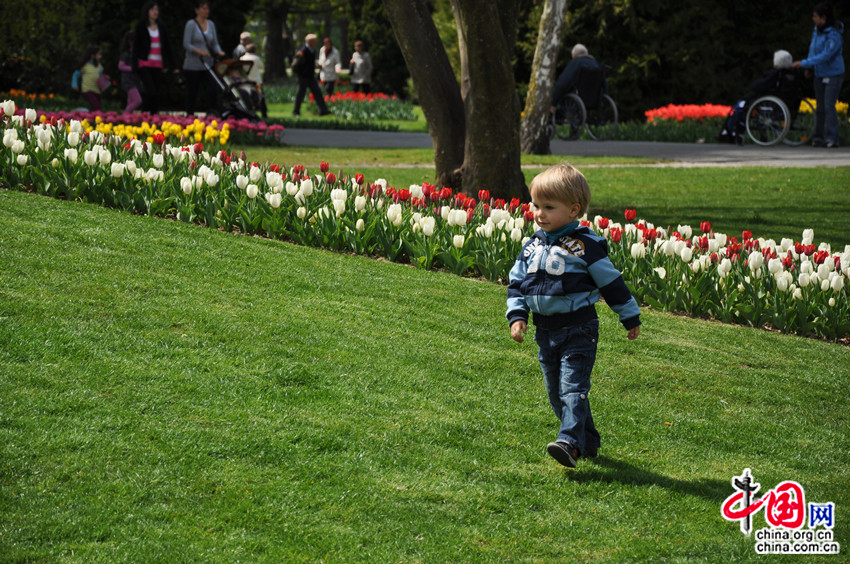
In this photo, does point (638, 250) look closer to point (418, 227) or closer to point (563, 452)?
point (418, 227)

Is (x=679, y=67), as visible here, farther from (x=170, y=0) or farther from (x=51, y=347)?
(x=51, y=347)

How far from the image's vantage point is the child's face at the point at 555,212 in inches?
146

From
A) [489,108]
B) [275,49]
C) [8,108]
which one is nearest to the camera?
→ [8,108]

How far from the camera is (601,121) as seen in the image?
17.8m

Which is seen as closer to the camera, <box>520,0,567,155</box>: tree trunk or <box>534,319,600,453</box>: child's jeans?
<box>534,319,600,453</box>: child's jeans

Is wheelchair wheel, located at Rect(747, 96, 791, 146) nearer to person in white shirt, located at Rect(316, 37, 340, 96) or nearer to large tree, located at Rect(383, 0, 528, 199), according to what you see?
large tree, located at Rect(383, 0, 528, 199)

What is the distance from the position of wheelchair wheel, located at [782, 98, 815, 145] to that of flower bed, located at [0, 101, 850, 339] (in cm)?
1073

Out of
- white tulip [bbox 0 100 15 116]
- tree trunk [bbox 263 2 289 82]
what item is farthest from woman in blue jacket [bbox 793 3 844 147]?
tree trunk [bbox 263 2 289 82]

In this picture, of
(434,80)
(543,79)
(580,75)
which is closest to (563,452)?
(434,80)

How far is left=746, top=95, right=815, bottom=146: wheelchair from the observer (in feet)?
54.1

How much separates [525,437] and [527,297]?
66 centimetres

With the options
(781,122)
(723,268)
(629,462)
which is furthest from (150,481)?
(781,122)

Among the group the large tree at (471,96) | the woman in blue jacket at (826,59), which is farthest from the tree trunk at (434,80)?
the woman in blue jacket at (826,59)

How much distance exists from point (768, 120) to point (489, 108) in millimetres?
9686
